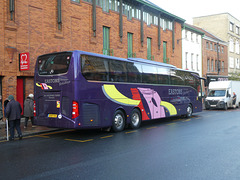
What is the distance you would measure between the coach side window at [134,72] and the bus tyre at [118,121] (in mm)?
1695

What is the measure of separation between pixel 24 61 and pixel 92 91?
6.62 metres

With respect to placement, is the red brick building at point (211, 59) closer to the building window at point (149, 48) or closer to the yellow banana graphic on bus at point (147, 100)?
the building window at point (149, 48)

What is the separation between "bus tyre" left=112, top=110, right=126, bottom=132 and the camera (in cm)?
1134

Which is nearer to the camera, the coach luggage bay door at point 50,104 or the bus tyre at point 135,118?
the coach luggage bay door at point 50,104

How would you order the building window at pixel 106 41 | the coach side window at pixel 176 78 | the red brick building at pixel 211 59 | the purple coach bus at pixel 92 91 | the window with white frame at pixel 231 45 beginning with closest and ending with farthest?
the purple coach bus at pixel 92 91 < the coach side window at pixel 176 78 < the building window at pixel 106 41 < the red brick building at pixel 211 59 < the window with white frame at pixel 231 45

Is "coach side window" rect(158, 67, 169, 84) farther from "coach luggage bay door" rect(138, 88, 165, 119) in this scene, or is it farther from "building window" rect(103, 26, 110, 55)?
"building window" rect(103, 26, 110, 55)

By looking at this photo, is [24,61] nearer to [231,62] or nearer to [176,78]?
[176,78]

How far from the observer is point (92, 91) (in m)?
10.2

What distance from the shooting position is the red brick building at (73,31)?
15.0m

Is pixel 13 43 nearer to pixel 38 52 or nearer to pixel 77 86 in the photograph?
pixel 38 52

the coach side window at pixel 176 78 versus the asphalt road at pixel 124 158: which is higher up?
the coach side window at pixel 176 78

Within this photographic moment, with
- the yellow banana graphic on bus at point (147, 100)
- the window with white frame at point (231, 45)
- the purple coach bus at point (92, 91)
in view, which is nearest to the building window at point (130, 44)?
the yellow banana graphic on bus at point (147, 100)

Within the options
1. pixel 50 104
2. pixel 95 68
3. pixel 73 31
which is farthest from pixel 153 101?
pixel 73 31

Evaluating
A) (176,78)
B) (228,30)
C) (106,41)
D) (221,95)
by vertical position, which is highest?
(228,30)
